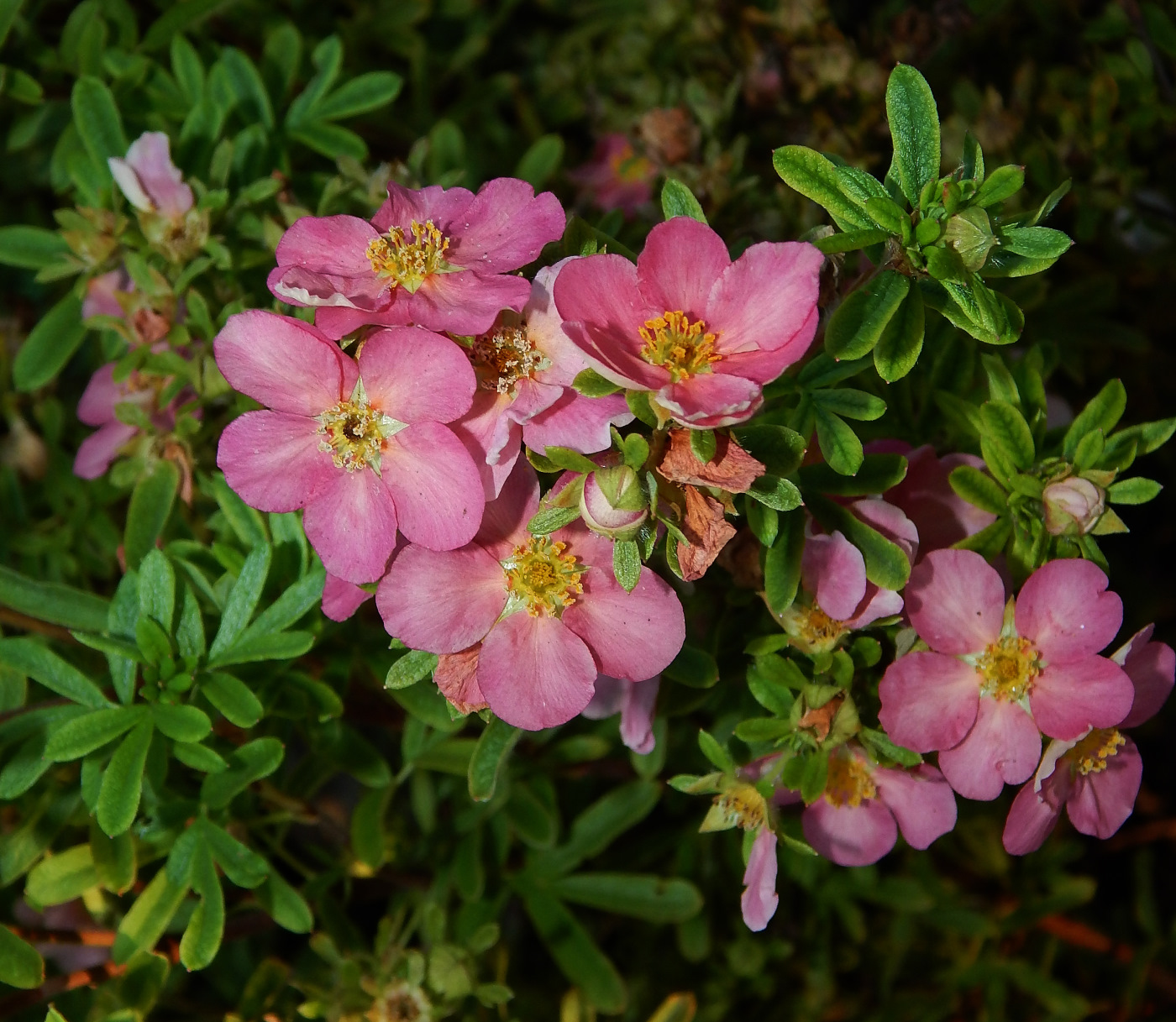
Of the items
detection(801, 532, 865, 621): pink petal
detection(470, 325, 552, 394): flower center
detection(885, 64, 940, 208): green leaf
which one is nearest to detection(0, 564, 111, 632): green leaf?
detection(470, 325, 552, 394): flower center

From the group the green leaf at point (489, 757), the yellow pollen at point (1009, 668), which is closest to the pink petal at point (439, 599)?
the green leaf at point (489, 757)

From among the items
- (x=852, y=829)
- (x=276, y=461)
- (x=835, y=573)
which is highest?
(x=276, y=461)

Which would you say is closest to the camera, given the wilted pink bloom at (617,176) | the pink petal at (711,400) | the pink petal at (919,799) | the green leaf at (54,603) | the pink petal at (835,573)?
the pink petal at (711,400)

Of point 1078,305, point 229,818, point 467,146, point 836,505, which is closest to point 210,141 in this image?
point 467,146

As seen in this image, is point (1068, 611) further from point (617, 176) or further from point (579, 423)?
point (617, 176)

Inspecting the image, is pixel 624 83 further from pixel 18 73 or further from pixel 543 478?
pixel 543 478

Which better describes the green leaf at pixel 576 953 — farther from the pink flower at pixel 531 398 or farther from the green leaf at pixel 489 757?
the pink flower at pixel 531 398

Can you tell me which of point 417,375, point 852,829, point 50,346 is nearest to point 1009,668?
point 852,829
